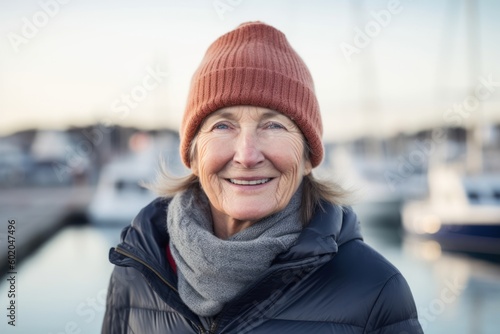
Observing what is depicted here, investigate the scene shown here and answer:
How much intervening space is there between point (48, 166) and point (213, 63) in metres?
35.0

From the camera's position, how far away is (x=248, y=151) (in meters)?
1.66

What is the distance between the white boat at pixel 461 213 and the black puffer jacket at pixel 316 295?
39.7ft

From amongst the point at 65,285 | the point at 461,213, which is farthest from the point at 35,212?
the point at 461,213

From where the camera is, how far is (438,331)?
8.91m

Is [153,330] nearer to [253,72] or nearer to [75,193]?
[253,72]

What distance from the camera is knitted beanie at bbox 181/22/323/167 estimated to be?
172cm

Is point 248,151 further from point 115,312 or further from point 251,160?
point 115,312

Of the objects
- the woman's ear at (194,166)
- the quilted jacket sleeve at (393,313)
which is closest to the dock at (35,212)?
the woman's ear at (194,166)

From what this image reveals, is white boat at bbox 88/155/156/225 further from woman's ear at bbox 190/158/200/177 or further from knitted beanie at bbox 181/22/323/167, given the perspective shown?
knitted beanie at bbox 181/22/323/167

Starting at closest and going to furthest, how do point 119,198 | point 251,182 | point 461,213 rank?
point 251,182, point 461,213, point 119,198

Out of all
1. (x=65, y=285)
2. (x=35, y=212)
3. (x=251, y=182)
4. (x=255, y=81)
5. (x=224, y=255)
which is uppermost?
(x=255, y=81)

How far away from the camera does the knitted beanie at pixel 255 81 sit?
172 centimetres

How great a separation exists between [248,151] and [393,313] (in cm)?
61

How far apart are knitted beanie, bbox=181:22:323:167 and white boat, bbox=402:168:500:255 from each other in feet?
39.8
